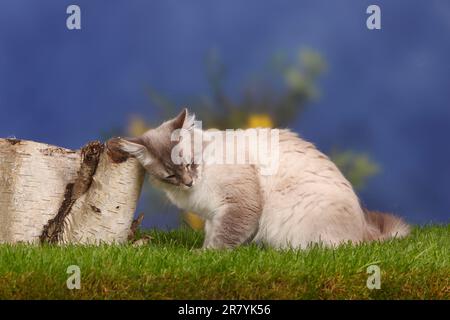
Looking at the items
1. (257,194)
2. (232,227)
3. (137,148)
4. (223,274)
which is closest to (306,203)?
(257,194)

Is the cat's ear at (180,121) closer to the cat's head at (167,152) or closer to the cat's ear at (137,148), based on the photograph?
the cat's head at (167,152)

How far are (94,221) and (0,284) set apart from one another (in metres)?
1.85

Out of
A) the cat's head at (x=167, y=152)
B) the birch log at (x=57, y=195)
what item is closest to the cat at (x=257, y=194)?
the cat's head at (x=167, y=152)

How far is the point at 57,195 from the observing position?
739cm

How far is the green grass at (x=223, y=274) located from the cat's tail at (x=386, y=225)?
1.17 metres

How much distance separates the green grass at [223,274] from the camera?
5430 millimetres

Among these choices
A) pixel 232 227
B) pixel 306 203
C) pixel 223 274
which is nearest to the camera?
pixel 223 274

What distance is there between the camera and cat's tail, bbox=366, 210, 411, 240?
292 inches

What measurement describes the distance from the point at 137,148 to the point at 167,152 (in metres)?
0.29

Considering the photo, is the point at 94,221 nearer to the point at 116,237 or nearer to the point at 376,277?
the point at 116,237

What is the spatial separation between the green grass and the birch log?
982mm

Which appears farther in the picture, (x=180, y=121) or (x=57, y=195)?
(x=57, y=195)

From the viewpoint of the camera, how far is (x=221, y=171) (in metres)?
6.85

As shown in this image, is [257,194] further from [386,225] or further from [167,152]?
[386,225]
